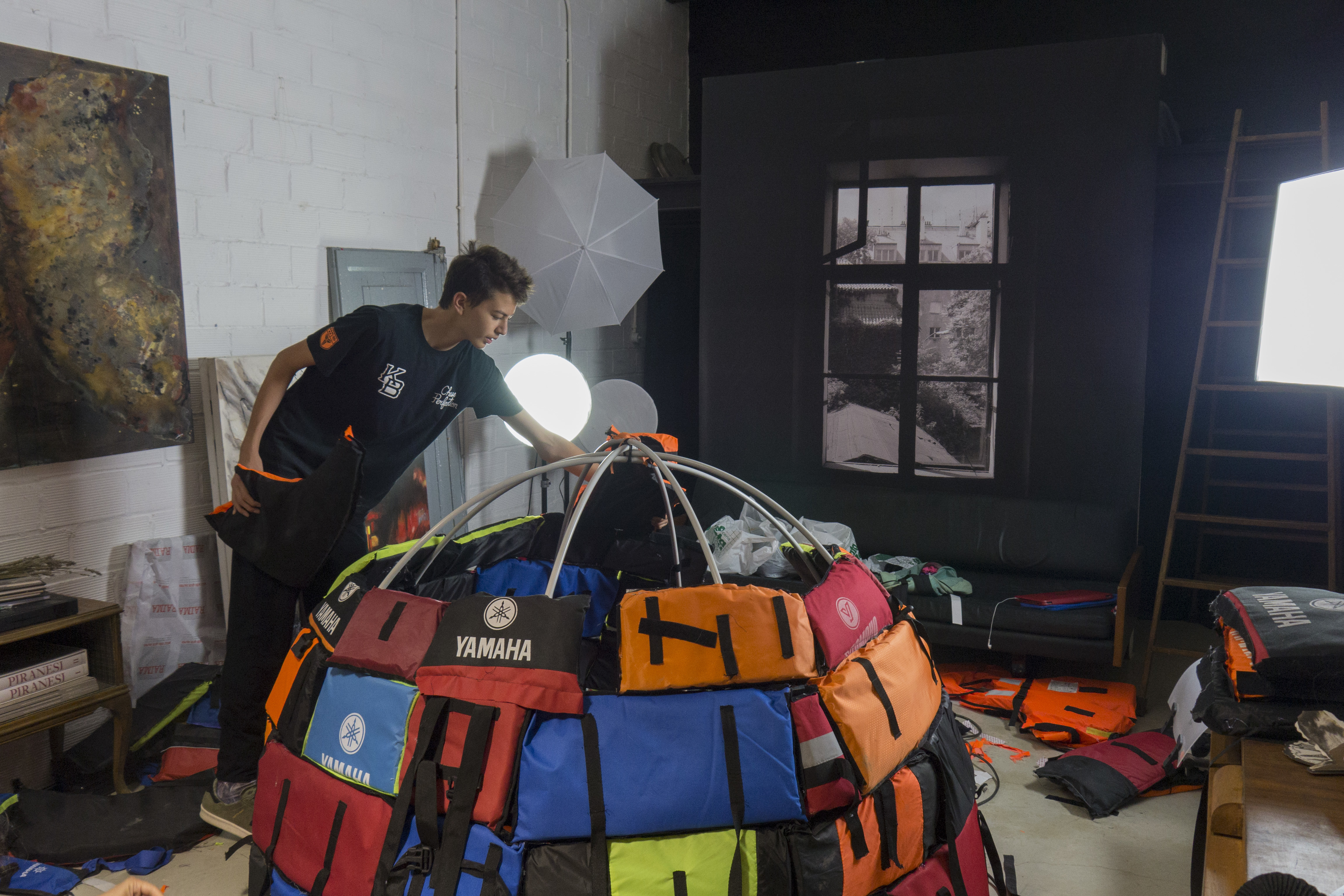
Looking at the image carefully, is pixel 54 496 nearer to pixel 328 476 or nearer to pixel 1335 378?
pixel 328 476

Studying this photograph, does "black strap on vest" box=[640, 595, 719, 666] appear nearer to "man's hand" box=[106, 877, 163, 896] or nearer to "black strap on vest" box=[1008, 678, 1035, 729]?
"man's hand" box=[106, 877, 163, 896]

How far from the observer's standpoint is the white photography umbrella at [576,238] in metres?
4.26

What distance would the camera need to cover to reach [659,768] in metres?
1.68

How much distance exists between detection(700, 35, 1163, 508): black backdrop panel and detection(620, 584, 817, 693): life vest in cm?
284

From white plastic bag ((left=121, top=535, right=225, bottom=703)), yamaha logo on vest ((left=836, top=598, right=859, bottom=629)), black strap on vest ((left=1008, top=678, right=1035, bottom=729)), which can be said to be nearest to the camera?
yamaha logo on vest ((left=836, top=598, right=859, bottom=629))

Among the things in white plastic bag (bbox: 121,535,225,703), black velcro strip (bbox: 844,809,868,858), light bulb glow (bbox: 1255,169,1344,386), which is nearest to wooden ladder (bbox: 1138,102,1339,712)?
light bulb glow (bbox: 1255,169,1344,386)

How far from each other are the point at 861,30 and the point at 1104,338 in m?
2.41

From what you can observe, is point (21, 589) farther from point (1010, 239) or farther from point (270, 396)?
point (1010, 239)

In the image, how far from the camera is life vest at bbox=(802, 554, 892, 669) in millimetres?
1875

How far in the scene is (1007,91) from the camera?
4.18 metres

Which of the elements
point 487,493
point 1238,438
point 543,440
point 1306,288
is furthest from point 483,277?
point 1238,438

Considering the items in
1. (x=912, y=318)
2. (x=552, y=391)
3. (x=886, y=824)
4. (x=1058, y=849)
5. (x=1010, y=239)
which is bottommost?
(x=1058, y=849)

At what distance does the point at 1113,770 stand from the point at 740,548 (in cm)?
158

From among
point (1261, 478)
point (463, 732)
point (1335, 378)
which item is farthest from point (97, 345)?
point (1261, 478)
